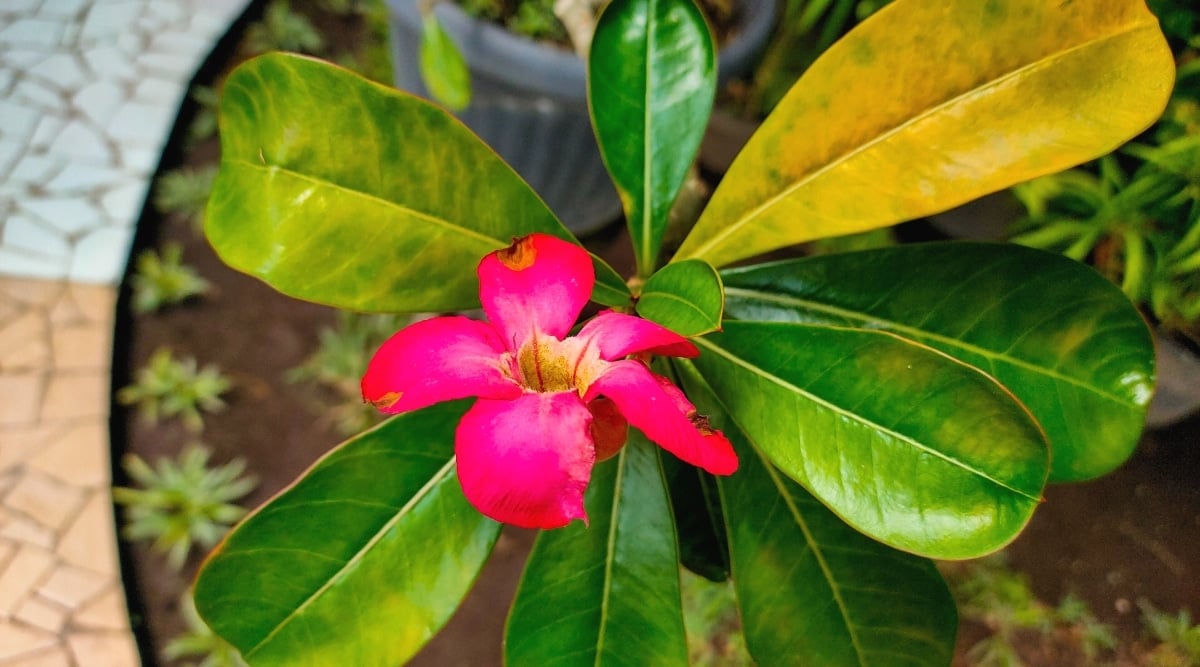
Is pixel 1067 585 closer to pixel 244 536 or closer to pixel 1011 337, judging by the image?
pixel 1011 337

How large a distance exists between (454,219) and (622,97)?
20 centimetres

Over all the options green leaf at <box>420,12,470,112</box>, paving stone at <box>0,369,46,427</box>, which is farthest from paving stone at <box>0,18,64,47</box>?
green leaf at <box>420,12,470,112</box>

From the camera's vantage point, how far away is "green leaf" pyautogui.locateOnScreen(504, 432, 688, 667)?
0.65m

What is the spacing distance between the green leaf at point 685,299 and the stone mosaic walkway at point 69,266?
1.19 metres

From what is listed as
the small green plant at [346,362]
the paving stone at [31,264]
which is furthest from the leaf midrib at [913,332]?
the paving stone at [31,264]

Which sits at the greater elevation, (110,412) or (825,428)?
(825,428)

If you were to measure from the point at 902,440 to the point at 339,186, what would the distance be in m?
0.42

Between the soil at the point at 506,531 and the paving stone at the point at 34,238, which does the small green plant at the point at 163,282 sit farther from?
the paving stone at the point at 34,238

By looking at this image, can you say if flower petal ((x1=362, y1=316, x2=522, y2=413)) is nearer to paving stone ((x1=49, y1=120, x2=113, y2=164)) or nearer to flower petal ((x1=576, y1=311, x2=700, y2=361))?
flower petal ((x1=576, y1=311, x2=700, y2=361))

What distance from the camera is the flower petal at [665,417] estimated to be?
1.56 feet

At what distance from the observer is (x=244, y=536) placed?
62cm

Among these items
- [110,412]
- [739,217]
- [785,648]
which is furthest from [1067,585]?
[110,412]

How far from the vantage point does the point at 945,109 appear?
62 cm

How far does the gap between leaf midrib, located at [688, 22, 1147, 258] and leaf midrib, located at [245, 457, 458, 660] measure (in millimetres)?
292
